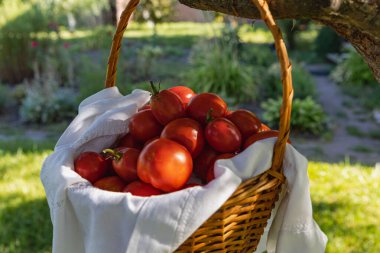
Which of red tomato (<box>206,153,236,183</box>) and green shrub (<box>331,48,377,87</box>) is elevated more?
red tomato (<box>206,153,236,183</box>)

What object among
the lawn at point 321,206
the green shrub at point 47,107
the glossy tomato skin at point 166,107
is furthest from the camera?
the green shrub at point 47,107

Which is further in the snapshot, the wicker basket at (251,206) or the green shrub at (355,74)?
the green shrub at (355,74)

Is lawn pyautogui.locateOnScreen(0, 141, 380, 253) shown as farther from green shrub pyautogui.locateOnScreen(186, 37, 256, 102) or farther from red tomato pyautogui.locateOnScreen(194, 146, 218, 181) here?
green shrub pyautogui.locateOnScreen(186, 37, 256, 102)

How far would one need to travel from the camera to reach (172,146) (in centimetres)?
115

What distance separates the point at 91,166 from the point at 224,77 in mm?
4957

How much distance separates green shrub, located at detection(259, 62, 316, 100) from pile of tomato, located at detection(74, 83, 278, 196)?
4811mm

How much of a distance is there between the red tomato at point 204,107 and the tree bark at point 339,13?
0.78 feet

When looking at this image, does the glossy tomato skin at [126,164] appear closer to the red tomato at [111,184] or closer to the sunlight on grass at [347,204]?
the red tomato at [111,184]

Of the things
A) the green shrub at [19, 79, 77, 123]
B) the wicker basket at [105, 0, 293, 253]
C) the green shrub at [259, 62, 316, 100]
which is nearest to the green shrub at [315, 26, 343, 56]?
the green shrub at [259, 62, 316, 100]

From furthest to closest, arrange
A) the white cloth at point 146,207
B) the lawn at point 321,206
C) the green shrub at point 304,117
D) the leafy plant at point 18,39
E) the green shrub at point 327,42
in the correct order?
the green shrub at point 327,42 < the leafy plant at point 18,39 < the green shrub at point 304,117 < the lawn at point 321,206 < the white cloth at point 146,207

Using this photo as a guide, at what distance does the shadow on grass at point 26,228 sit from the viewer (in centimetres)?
271

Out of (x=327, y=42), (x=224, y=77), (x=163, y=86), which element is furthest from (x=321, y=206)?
(x=327, y=42)

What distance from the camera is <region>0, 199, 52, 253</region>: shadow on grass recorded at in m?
2.71

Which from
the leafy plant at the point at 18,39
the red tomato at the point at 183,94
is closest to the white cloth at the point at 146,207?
the red tomato at the point at 183,94
